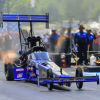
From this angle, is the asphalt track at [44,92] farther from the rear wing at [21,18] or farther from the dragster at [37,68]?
the rear wing at [21,18]

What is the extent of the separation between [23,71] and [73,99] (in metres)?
3.53

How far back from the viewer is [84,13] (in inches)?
681

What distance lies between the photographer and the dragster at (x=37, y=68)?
32.6ft

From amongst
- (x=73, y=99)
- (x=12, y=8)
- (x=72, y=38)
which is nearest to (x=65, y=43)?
(x=72, y=38)

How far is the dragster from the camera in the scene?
993cm

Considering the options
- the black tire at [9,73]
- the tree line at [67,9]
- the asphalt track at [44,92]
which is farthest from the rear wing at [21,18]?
the tree line at [67,9]

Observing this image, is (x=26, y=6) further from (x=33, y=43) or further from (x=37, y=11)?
(x=33, y=43)

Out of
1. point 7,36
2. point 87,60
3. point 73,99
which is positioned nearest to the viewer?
point 73,99

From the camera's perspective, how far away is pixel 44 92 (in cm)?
984

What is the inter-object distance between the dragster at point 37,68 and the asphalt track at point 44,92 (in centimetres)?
26

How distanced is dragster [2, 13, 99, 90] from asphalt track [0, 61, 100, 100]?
0.26 metres

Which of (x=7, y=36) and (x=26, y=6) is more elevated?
(x=26, y=6)

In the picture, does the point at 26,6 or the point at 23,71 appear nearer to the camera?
the point at 23,71

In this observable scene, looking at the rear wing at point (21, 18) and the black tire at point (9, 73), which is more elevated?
the rear wing at point (21, 18)
